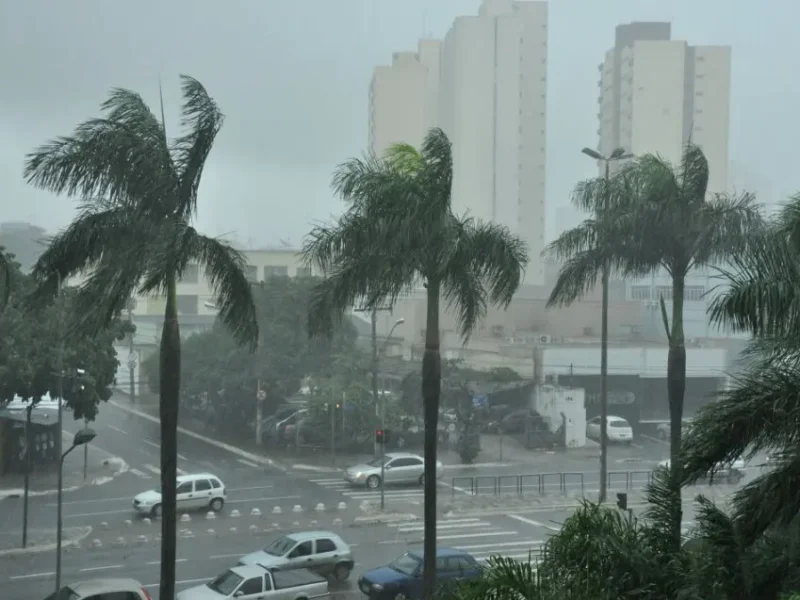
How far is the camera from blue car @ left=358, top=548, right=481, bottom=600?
10301mm

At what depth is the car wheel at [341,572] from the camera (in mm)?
11602

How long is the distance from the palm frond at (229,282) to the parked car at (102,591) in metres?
2.96

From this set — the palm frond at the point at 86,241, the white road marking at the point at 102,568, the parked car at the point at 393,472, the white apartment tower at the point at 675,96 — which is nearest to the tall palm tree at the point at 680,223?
the palm frond at the point at 86,241

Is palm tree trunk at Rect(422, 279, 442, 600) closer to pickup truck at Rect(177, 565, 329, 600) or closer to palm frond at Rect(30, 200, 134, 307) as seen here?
pickup truck at Rect(177, 565, 329, 600)

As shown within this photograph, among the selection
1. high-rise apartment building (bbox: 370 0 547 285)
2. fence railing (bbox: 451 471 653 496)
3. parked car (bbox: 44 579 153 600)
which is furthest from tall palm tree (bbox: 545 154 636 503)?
high-rise apartment building (bbox: 370 0 547 285)

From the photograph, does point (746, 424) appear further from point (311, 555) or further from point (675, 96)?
point (675, 96)

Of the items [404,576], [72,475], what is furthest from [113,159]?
[72,475]

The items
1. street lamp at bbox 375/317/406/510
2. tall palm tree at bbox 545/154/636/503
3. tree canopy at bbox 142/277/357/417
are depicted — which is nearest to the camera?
tall palm tree at bbox 545/154/636/503

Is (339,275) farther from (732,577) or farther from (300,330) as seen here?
(300,330)

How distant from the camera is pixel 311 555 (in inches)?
452

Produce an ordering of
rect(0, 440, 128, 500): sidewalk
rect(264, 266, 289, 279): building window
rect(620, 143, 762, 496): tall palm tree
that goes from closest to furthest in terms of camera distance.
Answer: rect(620, 143, 762, 496): tall palm tree, rect(0, 440, 128, 500): sidewalk, rect(264, 266, 289, 279): building window

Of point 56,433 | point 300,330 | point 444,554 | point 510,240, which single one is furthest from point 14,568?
point 300,330

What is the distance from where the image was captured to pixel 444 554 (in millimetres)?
10508

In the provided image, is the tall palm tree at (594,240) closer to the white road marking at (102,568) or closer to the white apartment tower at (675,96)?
the white road marking at (102,568)
